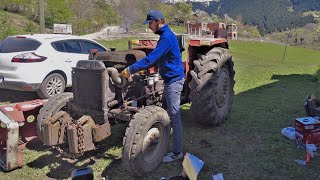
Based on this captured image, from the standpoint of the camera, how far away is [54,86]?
841 centimetres

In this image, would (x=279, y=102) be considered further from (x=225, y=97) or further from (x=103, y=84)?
(x=103, y=84)

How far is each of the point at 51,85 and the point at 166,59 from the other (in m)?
4.63

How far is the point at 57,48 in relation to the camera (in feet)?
27.7

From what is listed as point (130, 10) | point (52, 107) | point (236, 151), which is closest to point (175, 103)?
point (236, 151)

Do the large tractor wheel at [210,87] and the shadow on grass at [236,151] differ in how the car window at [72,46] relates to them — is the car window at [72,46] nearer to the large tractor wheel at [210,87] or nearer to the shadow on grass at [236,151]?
the shadow on grass at [236,151]

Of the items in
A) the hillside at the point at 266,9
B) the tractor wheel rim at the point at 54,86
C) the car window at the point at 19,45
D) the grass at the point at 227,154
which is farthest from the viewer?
the hillside at the point at 266,9

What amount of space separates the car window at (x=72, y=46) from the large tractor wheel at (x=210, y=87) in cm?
411

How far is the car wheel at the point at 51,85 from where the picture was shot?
26.7ft

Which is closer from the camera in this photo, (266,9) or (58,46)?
(58,46)

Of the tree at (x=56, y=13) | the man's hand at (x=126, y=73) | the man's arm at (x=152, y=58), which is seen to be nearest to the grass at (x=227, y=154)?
the man's hand at (x=126, y=73)

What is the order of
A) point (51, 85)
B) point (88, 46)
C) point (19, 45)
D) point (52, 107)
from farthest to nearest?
point (88, 46)
point (51, 85)
point (19, 45)
point (52, 107)

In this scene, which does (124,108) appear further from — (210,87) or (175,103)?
(210,87)

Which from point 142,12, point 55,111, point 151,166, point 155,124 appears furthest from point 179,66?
point 142,12

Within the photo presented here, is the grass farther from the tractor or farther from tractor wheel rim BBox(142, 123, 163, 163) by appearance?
the tractor
